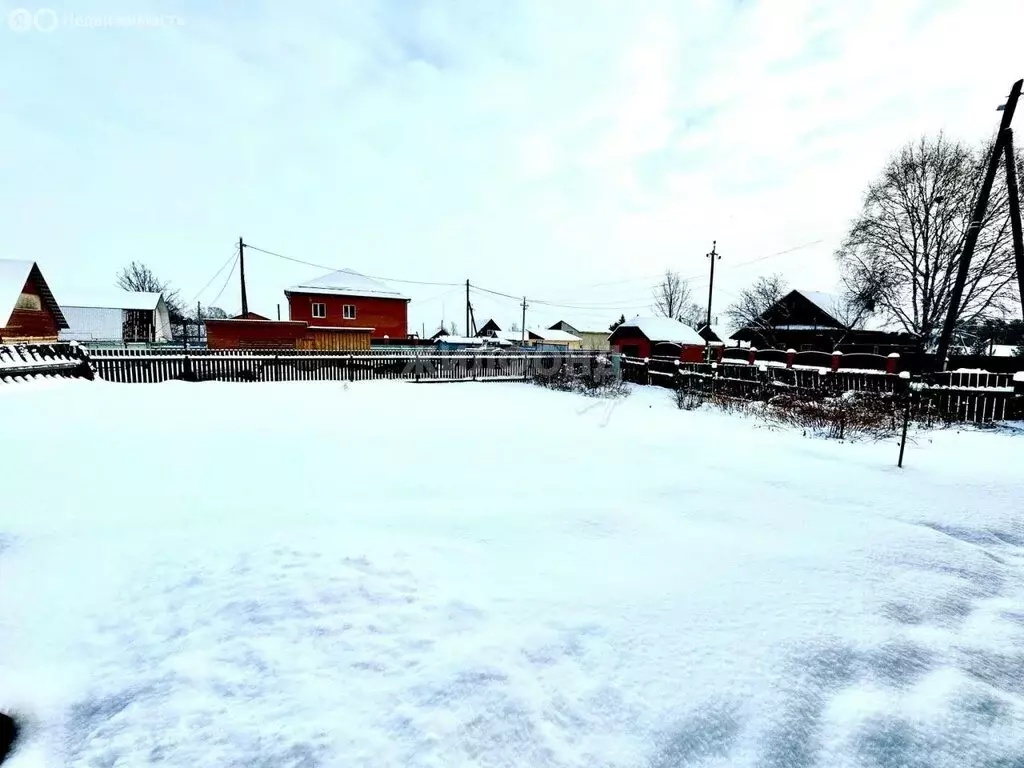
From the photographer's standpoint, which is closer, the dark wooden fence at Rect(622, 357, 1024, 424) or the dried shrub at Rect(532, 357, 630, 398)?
the dark wooden fence at Rect(622, 357, 1024, 424)

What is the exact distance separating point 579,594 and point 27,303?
110ft

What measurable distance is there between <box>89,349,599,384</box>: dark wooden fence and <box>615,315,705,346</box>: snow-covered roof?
2003 cm

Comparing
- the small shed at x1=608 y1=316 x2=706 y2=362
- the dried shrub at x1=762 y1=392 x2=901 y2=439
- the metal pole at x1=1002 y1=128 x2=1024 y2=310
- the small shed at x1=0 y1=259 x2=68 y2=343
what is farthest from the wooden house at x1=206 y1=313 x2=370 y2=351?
the metal pole at x1=1002 y1=128 x2=1024 y2=310

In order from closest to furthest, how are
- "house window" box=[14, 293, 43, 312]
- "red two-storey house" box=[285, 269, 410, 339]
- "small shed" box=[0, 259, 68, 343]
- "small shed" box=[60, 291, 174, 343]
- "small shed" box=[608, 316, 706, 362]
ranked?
"small shed" box=[0, 259, 68, 343] < "house window" box=[14, 293, 43, 312] < "red two-storey house" box=[285, 269, 410, 339] < "small shed" box=[608, 316, 706, 362] < "small shed" box=[60, 291, 174, 343]

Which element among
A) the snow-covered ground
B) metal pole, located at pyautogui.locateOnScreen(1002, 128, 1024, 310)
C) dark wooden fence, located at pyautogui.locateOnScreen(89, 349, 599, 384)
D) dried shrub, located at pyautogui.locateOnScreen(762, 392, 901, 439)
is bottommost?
the snow-covered ground

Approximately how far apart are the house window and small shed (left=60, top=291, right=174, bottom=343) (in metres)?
9.50

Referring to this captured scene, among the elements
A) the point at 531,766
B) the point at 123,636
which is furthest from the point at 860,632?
the point at 123,636

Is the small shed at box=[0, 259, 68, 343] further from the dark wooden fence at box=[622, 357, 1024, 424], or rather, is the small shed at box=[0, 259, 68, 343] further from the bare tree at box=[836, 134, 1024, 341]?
the bare tree at box=[836, 134, 1024, 341]

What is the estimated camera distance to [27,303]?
2383 centimetres

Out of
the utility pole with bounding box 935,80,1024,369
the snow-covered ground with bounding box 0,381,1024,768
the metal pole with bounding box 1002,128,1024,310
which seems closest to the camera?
the snow-covered ground with bounding box 0,381,1024,768

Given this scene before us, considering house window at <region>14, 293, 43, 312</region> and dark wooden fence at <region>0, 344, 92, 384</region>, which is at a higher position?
house window at <region>14, 293, 43, 312</region>

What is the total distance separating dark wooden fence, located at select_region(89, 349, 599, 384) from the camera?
41.6 feet

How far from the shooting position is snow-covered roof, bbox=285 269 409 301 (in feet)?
100

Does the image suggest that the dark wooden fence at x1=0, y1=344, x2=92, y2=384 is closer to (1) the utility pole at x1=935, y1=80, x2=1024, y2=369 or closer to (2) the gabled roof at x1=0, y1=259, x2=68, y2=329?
(2) the gabled roof at x1=0, y1=259, x2=68, y2=329
